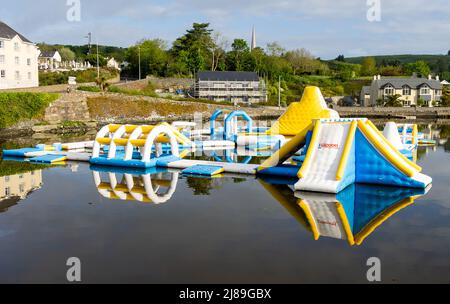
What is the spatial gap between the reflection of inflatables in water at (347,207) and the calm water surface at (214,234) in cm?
3

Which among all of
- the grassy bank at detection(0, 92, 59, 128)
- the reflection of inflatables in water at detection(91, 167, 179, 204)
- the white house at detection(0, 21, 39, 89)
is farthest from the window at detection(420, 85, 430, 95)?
the reflection of inflatables in water at detection(91, 167, 179, 204)

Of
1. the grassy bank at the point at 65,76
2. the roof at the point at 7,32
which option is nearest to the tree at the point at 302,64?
the grassy bank at the point at 65,76

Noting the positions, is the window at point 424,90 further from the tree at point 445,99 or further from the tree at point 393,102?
the tree at point 393,102

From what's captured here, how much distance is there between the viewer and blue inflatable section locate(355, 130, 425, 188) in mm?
13984

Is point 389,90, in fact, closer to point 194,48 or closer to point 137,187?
point 194,48

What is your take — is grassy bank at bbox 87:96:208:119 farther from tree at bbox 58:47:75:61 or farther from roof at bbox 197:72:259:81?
tree at bbox 58:47:75:61

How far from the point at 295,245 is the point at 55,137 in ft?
85.6

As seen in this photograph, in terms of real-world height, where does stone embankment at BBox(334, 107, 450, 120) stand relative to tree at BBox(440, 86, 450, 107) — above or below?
below

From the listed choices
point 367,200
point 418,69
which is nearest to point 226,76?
point 418,69

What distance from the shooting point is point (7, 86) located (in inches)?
1767

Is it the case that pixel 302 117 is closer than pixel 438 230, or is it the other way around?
pixel 438 230
